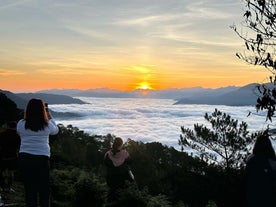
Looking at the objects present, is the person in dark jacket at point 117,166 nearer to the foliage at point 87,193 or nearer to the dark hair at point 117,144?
the dark hair at point 117,144

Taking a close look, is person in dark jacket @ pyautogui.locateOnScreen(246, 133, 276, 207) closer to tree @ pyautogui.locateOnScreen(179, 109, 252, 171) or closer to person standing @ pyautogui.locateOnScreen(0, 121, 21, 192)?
person standing @ pyautogui.locateOnScreen(0, 121, 21, 192)

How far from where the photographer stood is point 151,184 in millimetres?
22312

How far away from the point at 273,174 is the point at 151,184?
1679 centimetres

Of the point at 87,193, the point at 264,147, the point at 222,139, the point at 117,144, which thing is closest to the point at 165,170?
the point at 222,139

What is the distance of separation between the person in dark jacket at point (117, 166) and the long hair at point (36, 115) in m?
4.43

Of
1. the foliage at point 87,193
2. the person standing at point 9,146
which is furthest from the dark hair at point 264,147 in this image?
the person standing at point 9,146

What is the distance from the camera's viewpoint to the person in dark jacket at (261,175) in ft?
19.0

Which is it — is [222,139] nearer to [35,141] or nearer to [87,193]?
[87,193]

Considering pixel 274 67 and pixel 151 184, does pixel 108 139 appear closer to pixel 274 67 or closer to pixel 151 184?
pixel 151 184

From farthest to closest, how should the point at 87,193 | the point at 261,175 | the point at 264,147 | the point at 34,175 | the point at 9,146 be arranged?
the point at 9,146, the point at 87,193, the point at 261,175, the point at 264,147, the point at 34,175

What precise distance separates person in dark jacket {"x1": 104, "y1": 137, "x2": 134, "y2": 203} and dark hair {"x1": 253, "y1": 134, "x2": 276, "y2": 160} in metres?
4.36

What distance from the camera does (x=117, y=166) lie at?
9.77 m

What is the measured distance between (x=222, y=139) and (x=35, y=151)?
3070 centimetres

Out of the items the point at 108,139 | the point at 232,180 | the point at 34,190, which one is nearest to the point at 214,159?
the point at 232,180
